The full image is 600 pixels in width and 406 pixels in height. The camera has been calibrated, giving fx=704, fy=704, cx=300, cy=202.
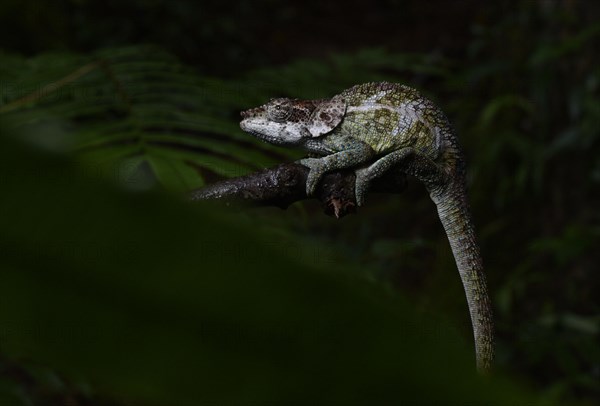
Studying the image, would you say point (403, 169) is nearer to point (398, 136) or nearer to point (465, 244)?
point (398, 136)

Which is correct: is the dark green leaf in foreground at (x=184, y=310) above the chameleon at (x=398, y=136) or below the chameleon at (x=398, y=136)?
below

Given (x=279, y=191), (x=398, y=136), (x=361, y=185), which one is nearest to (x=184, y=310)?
(x=279, y=191)

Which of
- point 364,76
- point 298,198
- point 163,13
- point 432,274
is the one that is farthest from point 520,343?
point 163,13

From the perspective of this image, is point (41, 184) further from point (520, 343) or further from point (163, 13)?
point (163, 13)

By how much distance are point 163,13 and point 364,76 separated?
7.50 feet

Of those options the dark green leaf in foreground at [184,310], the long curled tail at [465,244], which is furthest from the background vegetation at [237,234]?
the long curled tail at [465,244]

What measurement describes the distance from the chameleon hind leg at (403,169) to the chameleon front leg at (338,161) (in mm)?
21

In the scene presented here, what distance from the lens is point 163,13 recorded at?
4.06 m

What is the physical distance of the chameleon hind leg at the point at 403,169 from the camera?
3.23ft

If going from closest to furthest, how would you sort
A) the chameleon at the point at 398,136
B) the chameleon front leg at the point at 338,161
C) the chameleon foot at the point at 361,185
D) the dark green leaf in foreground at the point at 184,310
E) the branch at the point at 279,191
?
the dark green leaf in foreground at the point at 184,310, the branch at the point at 279,191, the chameleon front leg at the point at 338,161, the chameleon foot at the point at 361,185, the chameleon at the point at 398,136

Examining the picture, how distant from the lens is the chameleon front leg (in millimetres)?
847

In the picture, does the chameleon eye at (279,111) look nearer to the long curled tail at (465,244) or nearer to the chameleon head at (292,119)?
the chameleon head at (292,119)

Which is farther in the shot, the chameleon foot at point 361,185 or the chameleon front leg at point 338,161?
the chameleon foot at point 361,185

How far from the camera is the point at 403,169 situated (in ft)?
3.42
